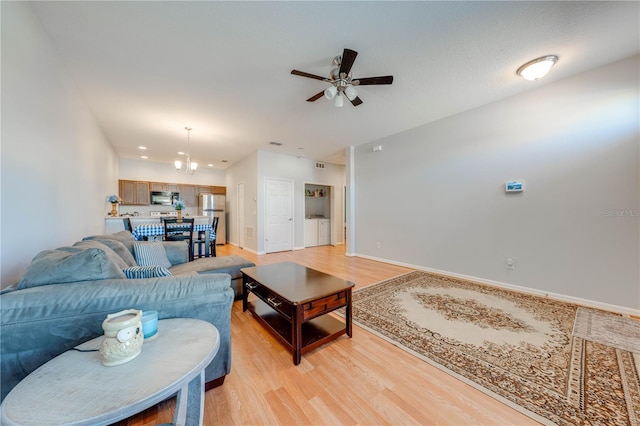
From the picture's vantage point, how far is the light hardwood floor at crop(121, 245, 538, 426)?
1245 mm

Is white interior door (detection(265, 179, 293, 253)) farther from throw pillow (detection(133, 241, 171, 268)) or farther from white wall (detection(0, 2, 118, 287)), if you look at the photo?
white wall (detection(0, 2, 118, 287))

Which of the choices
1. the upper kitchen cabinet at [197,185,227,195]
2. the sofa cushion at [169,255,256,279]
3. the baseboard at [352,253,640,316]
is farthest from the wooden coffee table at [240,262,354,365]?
the upper kitchen cabinet at [197,185,227,195]

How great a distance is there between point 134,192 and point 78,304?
6.88 meters

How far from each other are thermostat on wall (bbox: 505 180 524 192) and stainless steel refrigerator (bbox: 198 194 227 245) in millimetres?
7029

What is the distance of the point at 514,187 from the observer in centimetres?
313

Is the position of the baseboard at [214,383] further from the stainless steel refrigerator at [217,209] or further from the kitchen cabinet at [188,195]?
the kitchen cabinet at [188,195]

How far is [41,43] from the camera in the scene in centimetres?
188

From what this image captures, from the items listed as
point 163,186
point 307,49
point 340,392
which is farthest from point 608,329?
point 163,186

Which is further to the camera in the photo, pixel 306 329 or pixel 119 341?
pixel 306 329

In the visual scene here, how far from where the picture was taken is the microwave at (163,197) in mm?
6760

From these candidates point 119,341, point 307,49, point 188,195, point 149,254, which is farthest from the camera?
point 188,195

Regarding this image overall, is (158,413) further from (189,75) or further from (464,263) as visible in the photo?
(464,263)

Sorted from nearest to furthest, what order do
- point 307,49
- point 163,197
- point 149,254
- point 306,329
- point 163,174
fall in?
point 306,329 < point 307,49 < point 149,254 < point 163,197 < point 163,174

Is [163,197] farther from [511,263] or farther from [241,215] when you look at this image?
[511,263]
